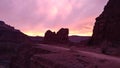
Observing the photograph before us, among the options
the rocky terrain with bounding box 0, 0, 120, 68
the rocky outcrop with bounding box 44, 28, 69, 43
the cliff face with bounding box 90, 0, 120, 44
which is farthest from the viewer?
the rocky outcrop with bounding box 44, 28, 69, 43

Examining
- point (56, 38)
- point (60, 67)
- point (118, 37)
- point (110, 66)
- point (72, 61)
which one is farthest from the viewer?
point (56, 38)

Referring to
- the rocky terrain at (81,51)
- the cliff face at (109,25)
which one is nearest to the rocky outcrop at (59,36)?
the rocky terrain at (81,51)

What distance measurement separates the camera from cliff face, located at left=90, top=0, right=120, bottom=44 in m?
32.1

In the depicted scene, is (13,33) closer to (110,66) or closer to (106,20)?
(106,20)

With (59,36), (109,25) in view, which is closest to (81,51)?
(109,25)

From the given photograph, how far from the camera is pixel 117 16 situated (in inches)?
1268

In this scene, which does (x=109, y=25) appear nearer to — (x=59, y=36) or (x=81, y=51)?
(x=81, y=51)

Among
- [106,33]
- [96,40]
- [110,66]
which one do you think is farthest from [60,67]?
[96,40]

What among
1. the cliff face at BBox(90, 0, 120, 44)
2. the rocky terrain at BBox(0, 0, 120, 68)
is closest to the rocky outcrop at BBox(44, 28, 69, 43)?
the rocky terrain at BBox(0, 0, 120, 68)

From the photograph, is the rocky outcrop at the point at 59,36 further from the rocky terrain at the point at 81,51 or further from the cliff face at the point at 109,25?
the cliff face at the point at 109,25

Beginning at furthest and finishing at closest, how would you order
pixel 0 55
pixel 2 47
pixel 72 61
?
pixel 2 47 < pixel 0 55 < pixel 72 61

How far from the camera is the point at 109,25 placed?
3406 centimetres

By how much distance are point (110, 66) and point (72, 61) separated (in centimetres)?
282

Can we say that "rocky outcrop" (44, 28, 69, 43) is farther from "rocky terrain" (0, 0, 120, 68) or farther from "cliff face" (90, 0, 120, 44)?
"cliff face" (90, 0, 120, 44)
